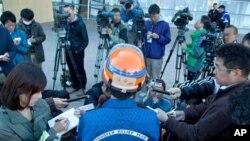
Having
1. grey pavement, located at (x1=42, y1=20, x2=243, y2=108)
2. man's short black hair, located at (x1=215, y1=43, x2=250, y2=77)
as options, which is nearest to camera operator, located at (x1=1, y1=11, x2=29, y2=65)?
grey pavement, located at (x1=42, y1=20, x2=243, y2=108)

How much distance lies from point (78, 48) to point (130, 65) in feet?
10.6

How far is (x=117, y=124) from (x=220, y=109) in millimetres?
599

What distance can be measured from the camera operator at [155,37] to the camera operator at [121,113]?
314 centimetres

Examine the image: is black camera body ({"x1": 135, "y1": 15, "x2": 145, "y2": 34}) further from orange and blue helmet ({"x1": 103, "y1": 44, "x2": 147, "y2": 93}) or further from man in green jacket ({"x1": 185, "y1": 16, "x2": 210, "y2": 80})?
orange and blue helmet ({"x1": 103, "y1": 44, "x2": 147, "y2": 93})

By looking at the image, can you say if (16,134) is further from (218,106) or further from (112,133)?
(218,106)

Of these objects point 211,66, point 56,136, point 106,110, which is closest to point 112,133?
point 106,110

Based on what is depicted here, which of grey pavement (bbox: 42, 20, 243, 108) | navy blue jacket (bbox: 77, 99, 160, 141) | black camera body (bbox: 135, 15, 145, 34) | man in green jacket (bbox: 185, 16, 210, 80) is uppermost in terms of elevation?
black camera body (bbox: 135, 15, 145, 34)

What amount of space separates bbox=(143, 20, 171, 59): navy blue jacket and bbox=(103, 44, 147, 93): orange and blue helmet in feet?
10.3

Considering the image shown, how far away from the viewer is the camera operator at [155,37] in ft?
14.7

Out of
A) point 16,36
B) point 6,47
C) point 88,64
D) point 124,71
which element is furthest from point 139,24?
point 124,71

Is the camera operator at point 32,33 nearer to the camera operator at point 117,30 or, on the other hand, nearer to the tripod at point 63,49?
the tripod at point 63,49

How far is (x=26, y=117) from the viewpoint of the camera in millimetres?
1643

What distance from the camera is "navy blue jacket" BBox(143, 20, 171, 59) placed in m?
4.51

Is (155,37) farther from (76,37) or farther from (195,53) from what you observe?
(76,37)
